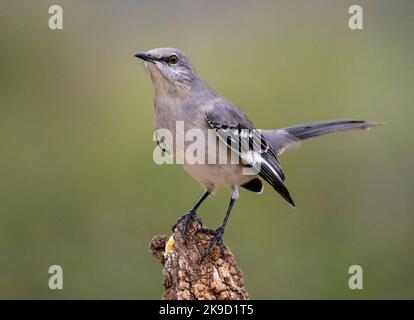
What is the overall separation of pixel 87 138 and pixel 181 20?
8.78 feet

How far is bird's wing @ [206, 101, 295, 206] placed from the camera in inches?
277

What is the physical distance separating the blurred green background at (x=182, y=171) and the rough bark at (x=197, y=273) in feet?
9.84

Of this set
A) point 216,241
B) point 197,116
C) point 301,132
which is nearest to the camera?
point 216,241

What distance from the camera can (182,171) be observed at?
11594mm

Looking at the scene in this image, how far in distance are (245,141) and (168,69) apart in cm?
89

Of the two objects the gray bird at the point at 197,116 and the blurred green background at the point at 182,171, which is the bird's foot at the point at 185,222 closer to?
the gray bird at the point at 197,116

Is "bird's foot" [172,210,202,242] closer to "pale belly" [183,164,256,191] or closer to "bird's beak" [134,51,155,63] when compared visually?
"pale belly" [183,164,256,191]

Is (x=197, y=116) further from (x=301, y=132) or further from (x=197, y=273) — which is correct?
(x=301, y=132)

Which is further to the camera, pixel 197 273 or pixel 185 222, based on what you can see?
pixel 185 222

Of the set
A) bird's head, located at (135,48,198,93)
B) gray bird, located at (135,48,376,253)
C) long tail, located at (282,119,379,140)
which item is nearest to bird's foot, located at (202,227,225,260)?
gray bird, located at (135,48,376,253)

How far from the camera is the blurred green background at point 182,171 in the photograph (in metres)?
10.2

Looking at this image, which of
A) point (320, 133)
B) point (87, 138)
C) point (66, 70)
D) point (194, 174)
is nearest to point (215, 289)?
point (194, 174)

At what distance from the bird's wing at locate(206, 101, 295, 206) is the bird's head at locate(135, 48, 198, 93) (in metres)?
0.36

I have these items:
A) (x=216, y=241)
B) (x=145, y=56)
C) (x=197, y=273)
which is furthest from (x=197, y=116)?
(x=197, y=273)
